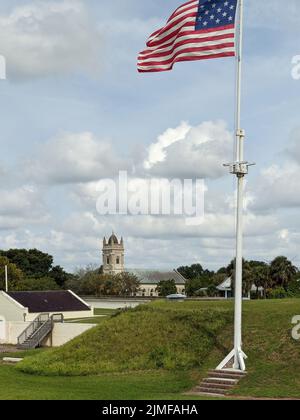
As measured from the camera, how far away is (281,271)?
65250mm

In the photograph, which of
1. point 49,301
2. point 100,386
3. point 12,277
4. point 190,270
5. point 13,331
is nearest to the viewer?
point 100,386

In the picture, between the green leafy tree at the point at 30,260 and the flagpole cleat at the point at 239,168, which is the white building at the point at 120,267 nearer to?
the green leafy tree at the point at 30,260

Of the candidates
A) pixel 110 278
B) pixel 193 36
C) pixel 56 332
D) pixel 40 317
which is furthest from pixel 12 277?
pixel 193 36

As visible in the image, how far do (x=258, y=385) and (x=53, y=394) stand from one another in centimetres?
648

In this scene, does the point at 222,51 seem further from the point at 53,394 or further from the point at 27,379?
the point at 27,379

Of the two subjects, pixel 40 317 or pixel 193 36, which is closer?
pixel 193 36

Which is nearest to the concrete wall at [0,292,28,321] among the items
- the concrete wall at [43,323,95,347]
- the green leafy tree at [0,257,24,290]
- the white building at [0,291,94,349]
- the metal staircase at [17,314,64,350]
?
the white building at [0,291,94,349]

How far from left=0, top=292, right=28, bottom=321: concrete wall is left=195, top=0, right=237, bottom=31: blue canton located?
34.8 meters

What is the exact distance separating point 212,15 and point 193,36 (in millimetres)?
926

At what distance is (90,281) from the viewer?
95938 millimetres

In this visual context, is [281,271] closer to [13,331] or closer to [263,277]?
[263,277]

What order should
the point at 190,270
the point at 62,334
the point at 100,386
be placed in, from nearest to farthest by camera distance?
the point at 100,386 → the point at 62,334 → the point at 190,270

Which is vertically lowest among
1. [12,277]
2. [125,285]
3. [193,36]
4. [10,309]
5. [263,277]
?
[125,285]

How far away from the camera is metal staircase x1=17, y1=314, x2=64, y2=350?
4034 centimetres
